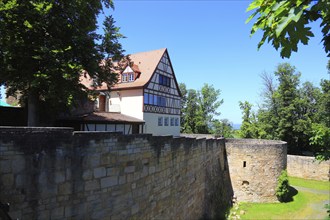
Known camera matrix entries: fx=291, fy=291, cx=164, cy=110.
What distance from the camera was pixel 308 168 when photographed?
27.9m

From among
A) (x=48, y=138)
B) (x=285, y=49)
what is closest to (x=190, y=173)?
(x=48, y=138)

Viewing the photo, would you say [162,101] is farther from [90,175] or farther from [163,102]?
[90,175]

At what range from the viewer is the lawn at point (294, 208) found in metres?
17.2

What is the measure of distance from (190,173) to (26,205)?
852 cm

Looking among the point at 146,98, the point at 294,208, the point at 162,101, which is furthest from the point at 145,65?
the point at 294,208

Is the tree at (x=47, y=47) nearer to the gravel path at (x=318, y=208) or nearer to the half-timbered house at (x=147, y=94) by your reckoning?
the half-timbered house at (x=147, y=94)

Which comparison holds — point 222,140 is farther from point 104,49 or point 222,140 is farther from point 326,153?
point 326,153

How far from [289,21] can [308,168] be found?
29577mm

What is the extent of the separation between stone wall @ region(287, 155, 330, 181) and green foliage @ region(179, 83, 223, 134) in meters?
15.7

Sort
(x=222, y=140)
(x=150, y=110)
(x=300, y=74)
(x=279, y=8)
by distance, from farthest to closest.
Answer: (x=300, y=74), (x=150, y=110), (x=222, y=140), (x=279, y=8)

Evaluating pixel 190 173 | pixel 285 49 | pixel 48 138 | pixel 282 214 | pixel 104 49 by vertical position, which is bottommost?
pixel 282 214

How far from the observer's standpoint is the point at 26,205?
5051mm

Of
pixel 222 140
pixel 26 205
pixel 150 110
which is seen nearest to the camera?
pixel 26 205

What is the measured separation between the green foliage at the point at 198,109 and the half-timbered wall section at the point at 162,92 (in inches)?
607
